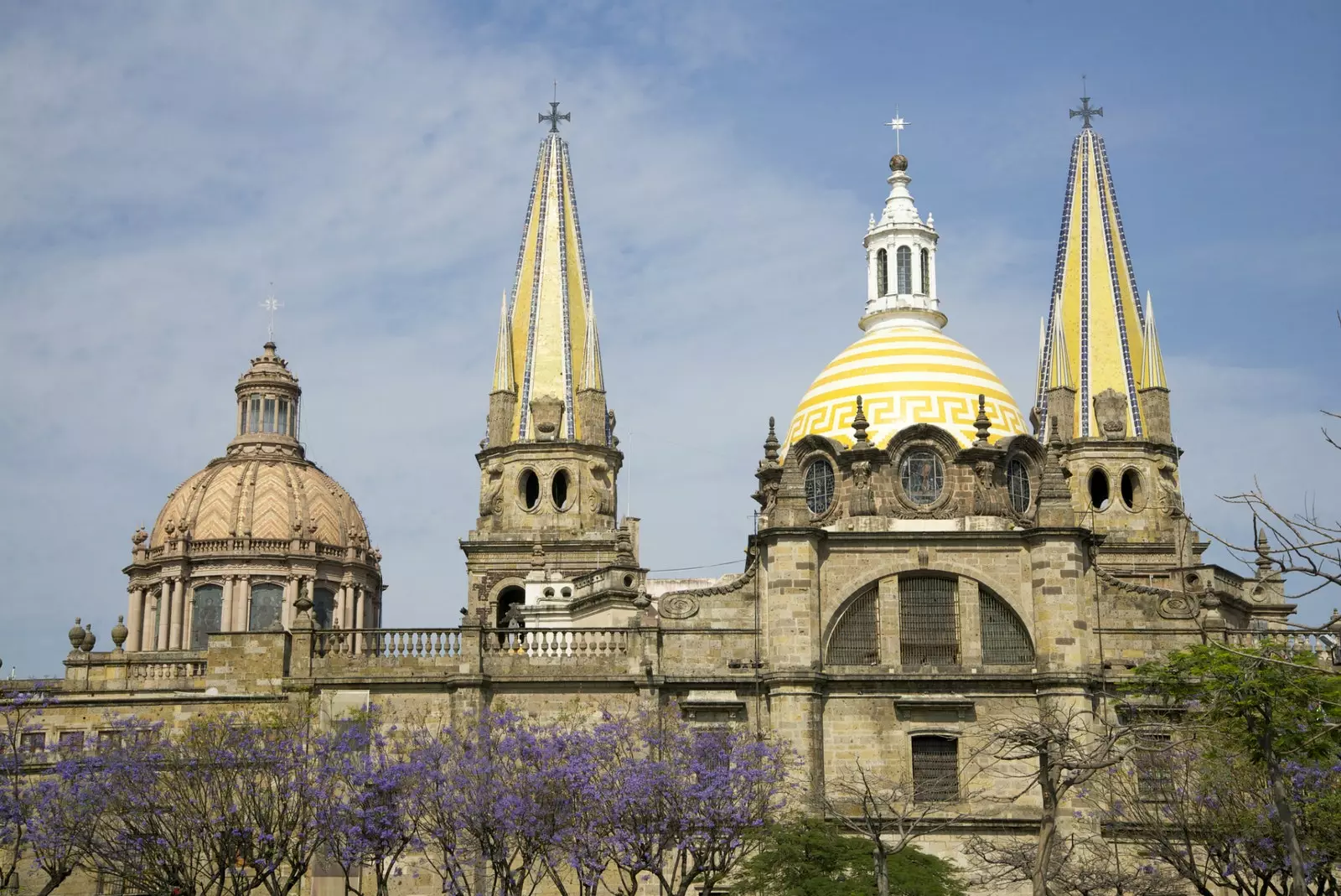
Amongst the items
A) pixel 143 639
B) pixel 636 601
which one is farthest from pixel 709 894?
pixel 143 639

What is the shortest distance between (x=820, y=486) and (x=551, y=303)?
17878 millimetres

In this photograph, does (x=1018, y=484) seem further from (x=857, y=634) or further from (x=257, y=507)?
(x=257, y=507)

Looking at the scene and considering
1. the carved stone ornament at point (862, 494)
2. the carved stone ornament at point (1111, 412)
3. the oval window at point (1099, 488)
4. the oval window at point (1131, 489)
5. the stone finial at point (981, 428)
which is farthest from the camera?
the carved stone ornament at point (1111, 412)

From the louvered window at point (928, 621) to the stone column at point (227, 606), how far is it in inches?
1366

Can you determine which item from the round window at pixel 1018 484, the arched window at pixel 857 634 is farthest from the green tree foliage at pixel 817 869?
the round window at pixel 1018 484

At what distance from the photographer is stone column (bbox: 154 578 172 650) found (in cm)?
7300

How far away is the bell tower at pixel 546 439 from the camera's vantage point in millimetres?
61125

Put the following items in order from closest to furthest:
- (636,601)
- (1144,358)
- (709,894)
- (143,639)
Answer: (709,894), (636,601), (1144,358), (143,639)

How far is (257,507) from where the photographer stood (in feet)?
244

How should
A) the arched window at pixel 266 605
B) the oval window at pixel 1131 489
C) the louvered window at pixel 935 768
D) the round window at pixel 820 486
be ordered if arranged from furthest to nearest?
1. the arched window at pixel 266 605
2. the oval window at pixel 1131 489
3. the round window at pixel 820 486
4. the louvered window at pixel 935 768

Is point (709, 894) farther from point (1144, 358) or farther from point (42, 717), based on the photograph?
point (1144, 358)

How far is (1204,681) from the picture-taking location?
3684 centimetres

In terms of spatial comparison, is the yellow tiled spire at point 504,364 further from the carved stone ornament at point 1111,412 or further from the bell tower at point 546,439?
the carved stone ornament at point 1111,412

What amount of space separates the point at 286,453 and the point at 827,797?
4025 cm
